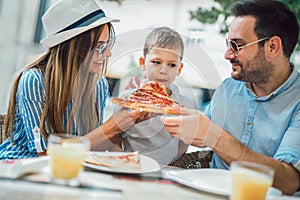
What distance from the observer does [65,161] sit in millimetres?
884

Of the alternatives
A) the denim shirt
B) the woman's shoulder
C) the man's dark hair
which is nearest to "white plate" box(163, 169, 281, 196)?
the denim shirt

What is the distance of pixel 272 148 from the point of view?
154 cm

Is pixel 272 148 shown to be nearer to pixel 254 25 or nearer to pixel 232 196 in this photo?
pixel 254 25

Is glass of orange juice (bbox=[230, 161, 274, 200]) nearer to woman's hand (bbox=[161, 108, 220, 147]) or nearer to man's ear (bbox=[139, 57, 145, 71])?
woman's hand (bbox=[161, 108, 220, 147])

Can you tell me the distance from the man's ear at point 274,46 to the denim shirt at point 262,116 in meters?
0.11

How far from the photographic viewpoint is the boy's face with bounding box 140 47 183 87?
1.25m

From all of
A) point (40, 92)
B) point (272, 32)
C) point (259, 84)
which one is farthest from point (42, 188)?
point (272, 32)

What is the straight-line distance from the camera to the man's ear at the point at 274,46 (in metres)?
1.67

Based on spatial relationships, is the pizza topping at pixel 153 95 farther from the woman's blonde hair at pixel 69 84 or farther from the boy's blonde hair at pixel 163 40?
the woman's blonde hair at pixel 69 84

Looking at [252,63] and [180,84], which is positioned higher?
[252,63]

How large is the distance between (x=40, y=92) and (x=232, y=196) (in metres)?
0.86

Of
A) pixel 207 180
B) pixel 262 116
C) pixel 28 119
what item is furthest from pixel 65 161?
pixel 262 116

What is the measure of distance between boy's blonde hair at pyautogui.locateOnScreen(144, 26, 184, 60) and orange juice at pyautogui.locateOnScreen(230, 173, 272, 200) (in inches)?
21.9

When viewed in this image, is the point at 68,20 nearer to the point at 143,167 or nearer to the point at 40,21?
the point at 143,167
